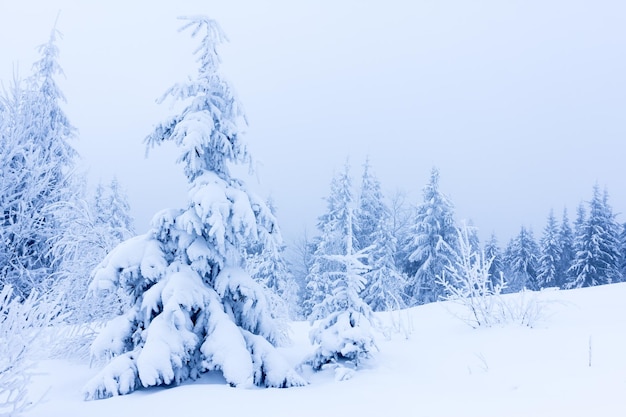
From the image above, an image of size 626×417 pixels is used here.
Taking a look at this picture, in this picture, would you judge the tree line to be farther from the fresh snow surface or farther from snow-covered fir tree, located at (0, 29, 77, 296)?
the fresh snow surface

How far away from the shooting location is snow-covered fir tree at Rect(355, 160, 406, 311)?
2772cm

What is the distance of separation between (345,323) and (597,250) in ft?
108

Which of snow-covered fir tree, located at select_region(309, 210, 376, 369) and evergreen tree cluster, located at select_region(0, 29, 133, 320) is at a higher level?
evergreen tree cluster, located at select_region(0, 29, 133, 320)

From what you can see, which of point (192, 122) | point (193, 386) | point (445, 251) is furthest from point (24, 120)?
point (445, 251)

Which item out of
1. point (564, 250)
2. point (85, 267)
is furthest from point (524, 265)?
point (85, 267)

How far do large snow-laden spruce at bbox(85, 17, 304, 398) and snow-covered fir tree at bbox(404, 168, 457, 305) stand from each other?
75.2 ft

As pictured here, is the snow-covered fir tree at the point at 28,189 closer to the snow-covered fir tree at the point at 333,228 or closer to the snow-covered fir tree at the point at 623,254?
the snow-covered fir tree at the point at 333,228

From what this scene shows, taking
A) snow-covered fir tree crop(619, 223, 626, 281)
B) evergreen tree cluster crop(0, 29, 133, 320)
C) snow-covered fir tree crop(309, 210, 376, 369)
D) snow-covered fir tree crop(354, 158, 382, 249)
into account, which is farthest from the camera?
snow-covered fir tree crop(619, 223, 626, 281)

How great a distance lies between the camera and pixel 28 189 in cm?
1075

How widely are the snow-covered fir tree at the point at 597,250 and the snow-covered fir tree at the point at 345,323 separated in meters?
31.4

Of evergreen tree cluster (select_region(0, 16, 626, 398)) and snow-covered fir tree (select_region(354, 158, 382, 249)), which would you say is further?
snow-covered fir tree (select_region(354, 158, 382, 249))

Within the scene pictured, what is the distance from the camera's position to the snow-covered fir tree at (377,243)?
2772 centimetres

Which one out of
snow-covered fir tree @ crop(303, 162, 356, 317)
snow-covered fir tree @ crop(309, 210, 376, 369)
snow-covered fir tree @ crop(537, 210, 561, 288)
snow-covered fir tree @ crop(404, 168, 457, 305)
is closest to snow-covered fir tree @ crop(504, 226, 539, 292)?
snow-covered fir tree @ crop(537, 210, 561, 288)

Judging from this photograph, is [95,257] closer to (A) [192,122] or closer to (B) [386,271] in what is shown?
(A) [192,122]
